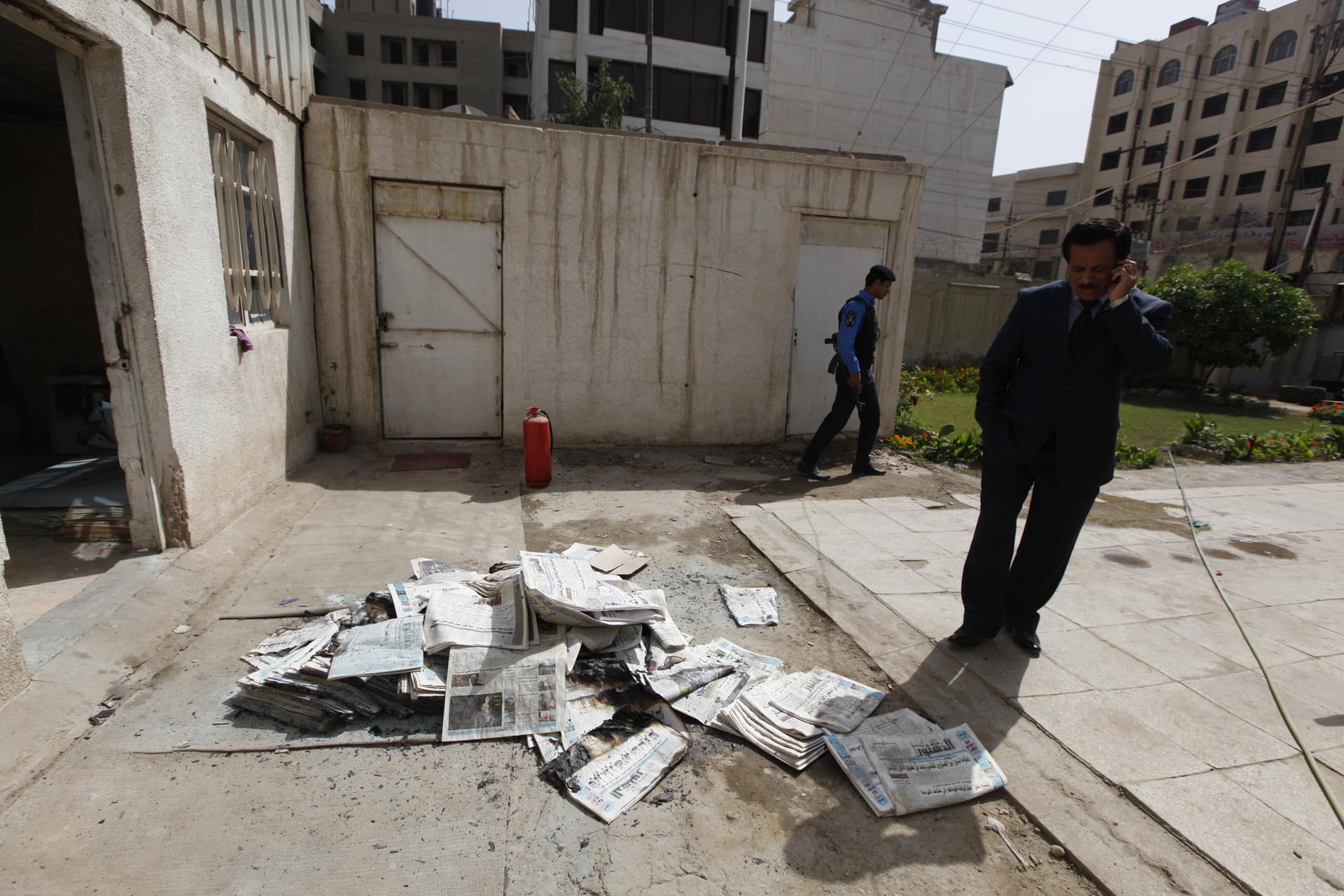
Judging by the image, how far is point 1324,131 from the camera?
34656mm

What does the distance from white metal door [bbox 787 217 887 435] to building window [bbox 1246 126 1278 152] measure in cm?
4523

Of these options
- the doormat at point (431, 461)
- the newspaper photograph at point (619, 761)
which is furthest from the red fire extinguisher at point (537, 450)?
the newspaper photograph at point (619, 761)

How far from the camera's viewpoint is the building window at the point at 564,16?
28078 mm

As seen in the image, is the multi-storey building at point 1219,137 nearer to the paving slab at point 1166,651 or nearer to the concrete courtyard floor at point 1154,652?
the concrete courtyard floor at point 1154,652

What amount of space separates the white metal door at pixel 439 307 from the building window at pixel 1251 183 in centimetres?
4908

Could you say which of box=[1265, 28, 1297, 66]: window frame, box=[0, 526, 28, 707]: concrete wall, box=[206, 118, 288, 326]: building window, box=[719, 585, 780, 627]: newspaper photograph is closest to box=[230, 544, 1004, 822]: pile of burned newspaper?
box=[719, 585, 780, 627]: newspaper photograph

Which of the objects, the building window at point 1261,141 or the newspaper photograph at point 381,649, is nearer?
the newspaper photograph at point 381,649

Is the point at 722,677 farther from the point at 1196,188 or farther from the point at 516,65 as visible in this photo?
the point at 1196,188

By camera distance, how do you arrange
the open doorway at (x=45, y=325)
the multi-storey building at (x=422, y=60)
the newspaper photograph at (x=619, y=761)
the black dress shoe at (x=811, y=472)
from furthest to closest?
1. the multi-storey building at (x=422, y=60)
2. the black dress shoe at (x=811, y=472)
3. the open doorway at (x=45, y=325)
4. the newspaper photograph at (x=619, y=761)

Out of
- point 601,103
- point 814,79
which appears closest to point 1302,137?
point 814,79

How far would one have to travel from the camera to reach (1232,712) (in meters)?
2.83

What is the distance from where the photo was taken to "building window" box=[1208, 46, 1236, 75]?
39.6m

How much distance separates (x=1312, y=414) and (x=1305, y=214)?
34.8 m

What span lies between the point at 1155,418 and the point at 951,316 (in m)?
6.40
